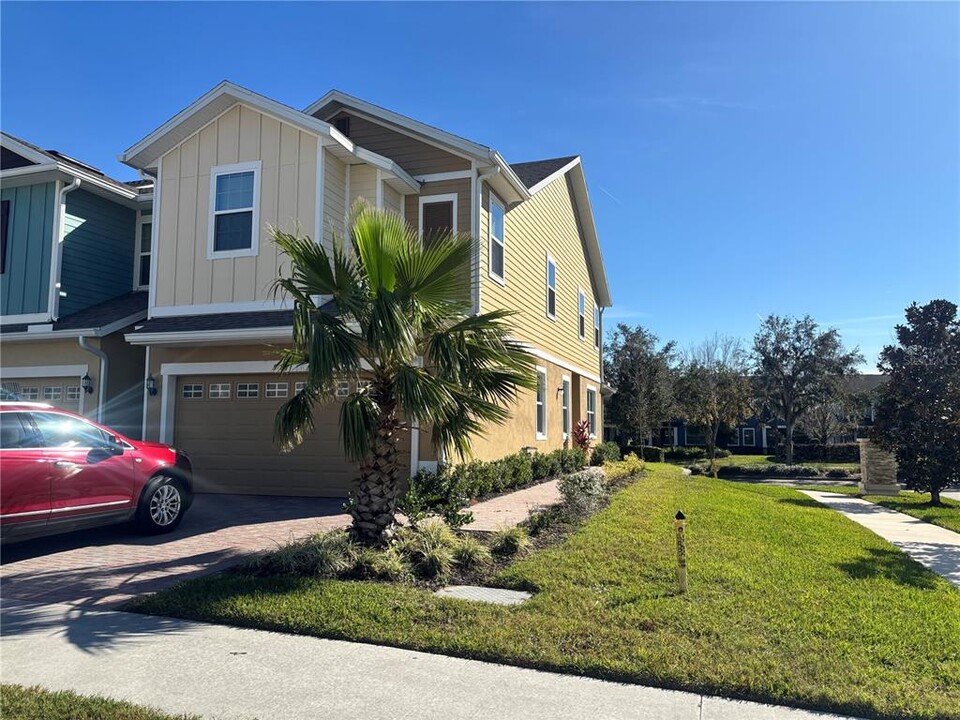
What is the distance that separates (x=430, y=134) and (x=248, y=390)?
6.10 m

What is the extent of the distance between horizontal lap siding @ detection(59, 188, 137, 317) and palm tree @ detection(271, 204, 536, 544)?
31.5 feet

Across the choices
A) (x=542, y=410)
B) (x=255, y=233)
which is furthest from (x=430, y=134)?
(x=542, y=410)

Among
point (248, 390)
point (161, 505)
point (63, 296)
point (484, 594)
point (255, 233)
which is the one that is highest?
point (255, 233)

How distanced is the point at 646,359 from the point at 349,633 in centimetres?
3587

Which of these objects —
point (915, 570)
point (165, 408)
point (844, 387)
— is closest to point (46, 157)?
point (165, 408)

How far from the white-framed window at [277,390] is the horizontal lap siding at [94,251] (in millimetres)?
5530

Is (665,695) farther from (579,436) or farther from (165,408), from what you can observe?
(579,436)

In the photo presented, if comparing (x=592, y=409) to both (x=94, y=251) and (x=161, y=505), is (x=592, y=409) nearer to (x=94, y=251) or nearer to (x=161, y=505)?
(x=94, y=251)

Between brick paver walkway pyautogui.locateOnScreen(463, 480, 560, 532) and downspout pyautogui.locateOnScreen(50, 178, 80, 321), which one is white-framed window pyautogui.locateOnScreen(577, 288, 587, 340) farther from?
downspout pyautogui.locateOnScreen(50, 178, 80, 321)

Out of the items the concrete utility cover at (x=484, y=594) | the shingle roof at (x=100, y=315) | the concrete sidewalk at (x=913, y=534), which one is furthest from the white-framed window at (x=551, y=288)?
the concrete utility cover at (x=484, y=594)

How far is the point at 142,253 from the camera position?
16562mm

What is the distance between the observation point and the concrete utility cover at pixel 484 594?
20.5ft

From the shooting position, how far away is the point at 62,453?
769cm

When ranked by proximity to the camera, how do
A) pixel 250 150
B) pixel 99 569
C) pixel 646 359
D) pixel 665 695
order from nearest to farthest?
pixel 665 695
pixel 99 569
pixel 250 150
pixel 646 359
